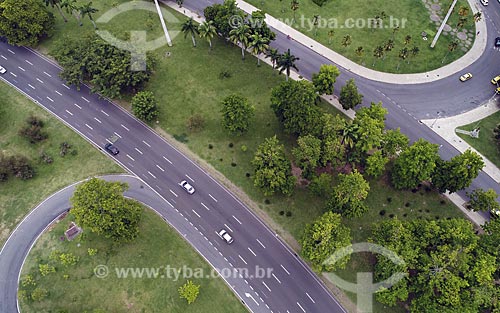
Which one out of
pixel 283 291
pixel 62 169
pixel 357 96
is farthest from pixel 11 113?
pixel 357 96

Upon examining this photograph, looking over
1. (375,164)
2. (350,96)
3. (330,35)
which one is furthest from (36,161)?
(330,35)

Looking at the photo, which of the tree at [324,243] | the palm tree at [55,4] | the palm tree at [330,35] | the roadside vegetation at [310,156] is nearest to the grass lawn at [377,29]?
the palm tree at [330,35]

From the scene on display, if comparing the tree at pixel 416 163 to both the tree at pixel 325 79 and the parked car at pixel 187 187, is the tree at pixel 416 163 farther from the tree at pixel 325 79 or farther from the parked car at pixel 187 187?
the parked car at pixel 187 187

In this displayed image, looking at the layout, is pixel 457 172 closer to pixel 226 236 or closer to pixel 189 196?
pixel 226 236

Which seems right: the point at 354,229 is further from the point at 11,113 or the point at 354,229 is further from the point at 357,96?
the point at 11,113

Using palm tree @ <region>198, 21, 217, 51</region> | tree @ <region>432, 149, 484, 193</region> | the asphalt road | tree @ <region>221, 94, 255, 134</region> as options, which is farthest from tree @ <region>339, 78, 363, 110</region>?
palm tree @ <region>198, 21, 217, 51</region>

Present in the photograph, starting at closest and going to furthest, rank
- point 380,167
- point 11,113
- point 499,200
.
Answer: point 380,167
point 499,200
point 11,113
